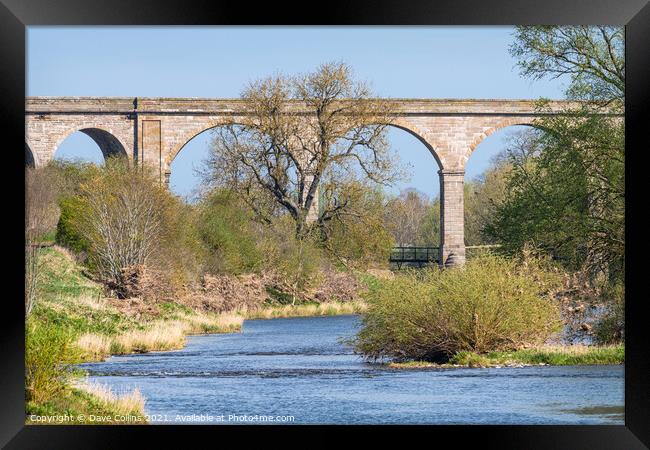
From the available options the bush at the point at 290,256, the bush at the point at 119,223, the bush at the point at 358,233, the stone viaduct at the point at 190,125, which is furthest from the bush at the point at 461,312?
the stone viaduct at the point at 190,125

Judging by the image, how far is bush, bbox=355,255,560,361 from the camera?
1560 centimetres

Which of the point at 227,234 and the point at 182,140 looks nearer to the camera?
the point at 227,234

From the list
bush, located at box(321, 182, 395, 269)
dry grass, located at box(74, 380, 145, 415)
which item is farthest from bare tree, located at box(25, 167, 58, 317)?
bush, located at box(321, 182, 395, 269)

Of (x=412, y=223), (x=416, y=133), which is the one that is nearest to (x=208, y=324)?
(x=416, y=133)

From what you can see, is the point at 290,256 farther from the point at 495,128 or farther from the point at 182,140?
the point at 495,128

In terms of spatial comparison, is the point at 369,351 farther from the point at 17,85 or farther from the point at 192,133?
the point at 192,133

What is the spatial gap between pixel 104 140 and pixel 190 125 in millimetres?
2940

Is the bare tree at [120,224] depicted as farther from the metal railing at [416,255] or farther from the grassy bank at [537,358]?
the metal railing at [416,255]

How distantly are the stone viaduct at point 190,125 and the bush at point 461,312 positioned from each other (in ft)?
58.4

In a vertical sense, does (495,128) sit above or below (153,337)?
above

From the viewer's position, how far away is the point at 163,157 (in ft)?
113

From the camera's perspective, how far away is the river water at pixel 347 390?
1230 centimetres
